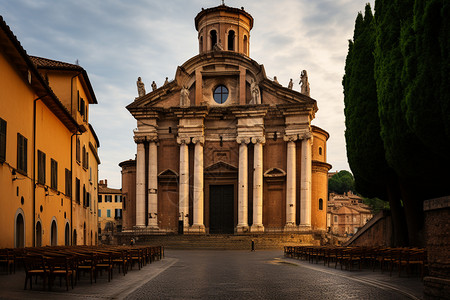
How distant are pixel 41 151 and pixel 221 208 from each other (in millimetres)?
24728

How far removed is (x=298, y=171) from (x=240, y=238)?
7.81 m

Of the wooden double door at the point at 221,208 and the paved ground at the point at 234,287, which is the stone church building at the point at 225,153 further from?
the paved ground at the point at 234,287

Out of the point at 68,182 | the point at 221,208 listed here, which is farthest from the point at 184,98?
the point at 68,182

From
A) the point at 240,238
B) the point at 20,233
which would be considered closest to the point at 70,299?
the point at 20,233

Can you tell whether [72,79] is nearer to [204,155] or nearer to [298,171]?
[204,155]

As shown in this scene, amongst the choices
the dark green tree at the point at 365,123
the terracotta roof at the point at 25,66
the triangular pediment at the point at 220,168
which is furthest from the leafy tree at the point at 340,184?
the terracotta roof at the point at 25,66

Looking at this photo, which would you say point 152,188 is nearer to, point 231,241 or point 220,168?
point 220,168

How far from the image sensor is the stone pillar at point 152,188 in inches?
1761

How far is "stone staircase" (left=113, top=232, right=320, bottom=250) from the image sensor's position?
39.7m

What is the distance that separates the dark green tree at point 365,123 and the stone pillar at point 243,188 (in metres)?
21.4

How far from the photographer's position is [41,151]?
74.4 ft

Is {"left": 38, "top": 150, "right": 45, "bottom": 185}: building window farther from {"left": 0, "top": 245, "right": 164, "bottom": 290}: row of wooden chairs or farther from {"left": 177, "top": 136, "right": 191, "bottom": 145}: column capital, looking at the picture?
{"left": 177, "top": 136, "right": 191, "bottom": 145}: column capital

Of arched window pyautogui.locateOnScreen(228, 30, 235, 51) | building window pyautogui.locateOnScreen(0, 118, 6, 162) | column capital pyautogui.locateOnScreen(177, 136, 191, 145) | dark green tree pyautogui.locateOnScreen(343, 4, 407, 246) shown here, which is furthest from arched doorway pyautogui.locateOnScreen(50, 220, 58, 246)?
arched window pyautogui.locateOnScreen(228, 30, 235, 51)

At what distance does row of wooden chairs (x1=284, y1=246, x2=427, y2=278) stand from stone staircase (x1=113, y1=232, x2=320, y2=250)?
12131mm
